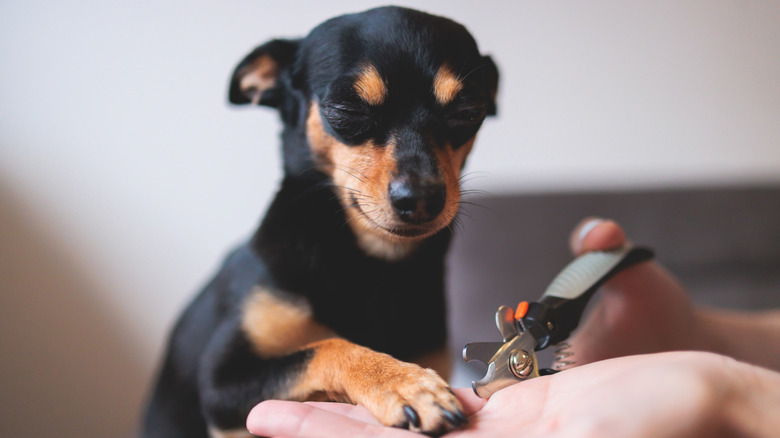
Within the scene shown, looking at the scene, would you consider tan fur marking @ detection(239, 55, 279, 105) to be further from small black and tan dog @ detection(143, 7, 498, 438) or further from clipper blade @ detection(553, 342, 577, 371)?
clipper blade @ detection(553, 342, 577, 371)

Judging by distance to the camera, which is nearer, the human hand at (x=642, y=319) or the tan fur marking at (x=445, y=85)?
the tan fur marking at (x=445, y=85)

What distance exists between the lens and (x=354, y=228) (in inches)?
39.5

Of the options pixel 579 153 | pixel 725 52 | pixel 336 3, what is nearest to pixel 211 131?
pixel 336 3

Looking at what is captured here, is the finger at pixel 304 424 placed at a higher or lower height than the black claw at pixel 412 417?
lower

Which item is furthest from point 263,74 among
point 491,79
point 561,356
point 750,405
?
point 750,405

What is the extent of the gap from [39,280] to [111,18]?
87 cm

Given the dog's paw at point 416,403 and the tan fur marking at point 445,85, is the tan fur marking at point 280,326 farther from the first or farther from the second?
the tan fur marking at point 445,85

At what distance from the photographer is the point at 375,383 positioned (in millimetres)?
730

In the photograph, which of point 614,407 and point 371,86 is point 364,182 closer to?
point 371,86

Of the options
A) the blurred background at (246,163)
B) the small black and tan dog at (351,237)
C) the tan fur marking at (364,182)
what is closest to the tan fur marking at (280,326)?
the small black and tan dog at (351,237)

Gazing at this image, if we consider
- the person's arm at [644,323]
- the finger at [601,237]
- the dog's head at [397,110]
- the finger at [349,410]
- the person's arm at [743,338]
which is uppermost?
the dog's head at [397,110]

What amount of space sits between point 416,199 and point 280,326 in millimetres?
348

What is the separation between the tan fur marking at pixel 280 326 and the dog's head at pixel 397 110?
0.20 meters

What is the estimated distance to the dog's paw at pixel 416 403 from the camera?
0.66 metres
